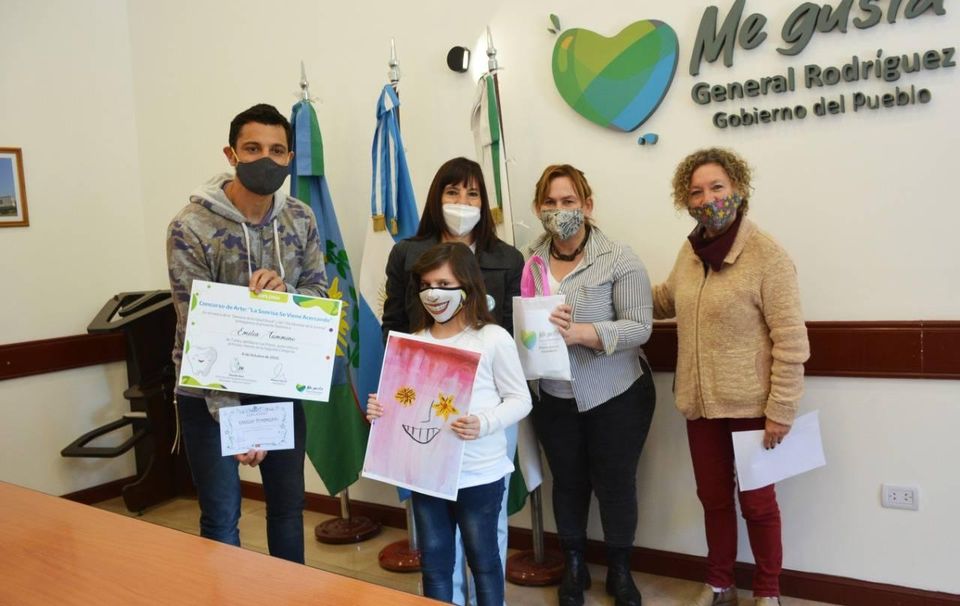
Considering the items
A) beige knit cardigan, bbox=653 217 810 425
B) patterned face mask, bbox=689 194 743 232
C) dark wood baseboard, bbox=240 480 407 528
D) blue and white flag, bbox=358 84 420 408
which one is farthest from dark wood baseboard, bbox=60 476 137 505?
patterned face mask, bbox=689 194 743 232

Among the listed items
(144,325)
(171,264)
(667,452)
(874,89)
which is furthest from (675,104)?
(144,325)

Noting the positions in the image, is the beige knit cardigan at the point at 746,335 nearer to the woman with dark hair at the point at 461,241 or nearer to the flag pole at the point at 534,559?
the woman with dark hair at the point at 461,241

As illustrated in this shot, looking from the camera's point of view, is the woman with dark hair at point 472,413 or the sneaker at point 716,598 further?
the sneaker at point 716,598

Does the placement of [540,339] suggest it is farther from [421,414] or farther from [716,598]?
[716,598]

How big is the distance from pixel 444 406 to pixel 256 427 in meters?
0.48

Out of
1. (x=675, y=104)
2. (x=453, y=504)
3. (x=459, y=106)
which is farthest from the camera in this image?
(x=459, y=106)

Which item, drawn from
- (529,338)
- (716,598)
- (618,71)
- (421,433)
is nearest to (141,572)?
(421,433)

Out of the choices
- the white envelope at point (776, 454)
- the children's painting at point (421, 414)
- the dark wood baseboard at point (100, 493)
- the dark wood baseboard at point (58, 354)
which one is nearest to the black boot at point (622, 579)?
the white envelope at point (776, 454)

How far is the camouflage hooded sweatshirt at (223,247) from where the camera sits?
1831 millimetres

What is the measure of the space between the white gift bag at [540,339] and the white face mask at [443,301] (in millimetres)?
304

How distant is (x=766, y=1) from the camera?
7.95 ft

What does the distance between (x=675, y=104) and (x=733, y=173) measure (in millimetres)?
529

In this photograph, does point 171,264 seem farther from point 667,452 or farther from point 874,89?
point 874,89

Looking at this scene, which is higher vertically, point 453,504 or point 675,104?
point 675,104
